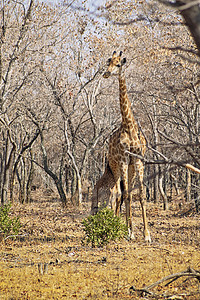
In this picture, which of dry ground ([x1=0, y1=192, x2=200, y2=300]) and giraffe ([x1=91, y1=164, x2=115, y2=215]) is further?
giraffe ([x1=91, y1=164, x2=115, y2=215])

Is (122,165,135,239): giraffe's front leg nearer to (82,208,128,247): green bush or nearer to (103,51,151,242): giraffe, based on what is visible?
(103,51,151,242): giraffe

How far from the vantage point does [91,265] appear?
670 centimetres

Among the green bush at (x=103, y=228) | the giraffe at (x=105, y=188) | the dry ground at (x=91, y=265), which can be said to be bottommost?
the dry ground at (x=91, y=265)

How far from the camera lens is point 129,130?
376 inches

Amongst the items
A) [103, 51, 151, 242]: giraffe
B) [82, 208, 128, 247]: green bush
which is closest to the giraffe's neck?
[103, 51, 151, 242]: giraffe

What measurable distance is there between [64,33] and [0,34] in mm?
4956

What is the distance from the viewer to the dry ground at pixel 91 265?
511cm

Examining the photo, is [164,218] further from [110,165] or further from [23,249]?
[23,249]

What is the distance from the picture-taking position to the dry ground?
5.11m

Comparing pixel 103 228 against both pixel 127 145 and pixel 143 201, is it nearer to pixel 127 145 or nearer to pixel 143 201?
pixel 143 201

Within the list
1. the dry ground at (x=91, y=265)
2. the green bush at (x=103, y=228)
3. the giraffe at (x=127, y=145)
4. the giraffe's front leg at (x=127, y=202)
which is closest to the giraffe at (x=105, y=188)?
the giraffe at (x=127, y=145)

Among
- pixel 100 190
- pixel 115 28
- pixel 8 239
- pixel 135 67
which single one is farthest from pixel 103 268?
pixel 135 67

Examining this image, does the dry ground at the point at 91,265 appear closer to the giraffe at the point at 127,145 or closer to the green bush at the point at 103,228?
the green bush at the point at 103,228

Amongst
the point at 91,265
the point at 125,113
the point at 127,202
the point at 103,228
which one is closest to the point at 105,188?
the point at 127,202
